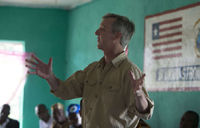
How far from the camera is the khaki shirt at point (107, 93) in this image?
6.24ft

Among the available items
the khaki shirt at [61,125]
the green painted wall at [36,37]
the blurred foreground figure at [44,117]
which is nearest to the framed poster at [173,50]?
the khaki shirt at [61,125]

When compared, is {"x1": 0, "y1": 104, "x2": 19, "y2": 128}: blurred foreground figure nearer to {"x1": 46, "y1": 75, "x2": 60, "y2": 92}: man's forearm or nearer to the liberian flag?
the liberian flag

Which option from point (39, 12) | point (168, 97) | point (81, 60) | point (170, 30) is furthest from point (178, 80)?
point (39, 12)

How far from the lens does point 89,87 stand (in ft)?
6.86

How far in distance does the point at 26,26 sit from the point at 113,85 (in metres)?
5.27

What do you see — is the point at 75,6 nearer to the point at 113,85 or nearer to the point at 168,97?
the point at 168,97

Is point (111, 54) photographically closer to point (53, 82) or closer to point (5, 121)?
point (53, 82)

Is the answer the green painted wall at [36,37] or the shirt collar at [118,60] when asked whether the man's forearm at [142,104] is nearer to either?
the shirt collar at [118,60]

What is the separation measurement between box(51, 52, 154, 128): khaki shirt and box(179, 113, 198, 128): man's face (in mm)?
1882

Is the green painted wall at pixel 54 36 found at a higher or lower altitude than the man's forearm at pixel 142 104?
higher

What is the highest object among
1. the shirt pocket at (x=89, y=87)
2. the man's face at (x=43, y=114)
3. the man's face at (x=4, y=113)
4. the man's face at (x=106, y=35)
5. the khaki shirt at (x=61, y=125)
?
the man's face at (x=106, y=35)

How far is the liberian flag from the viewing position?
4.16 m

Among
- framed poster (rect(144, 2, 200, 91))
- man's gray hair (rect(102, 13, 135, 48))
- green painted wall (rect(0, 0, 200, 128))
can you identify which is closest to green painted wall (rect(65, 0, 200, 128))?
green painted wall (rect(0, 0, 200, 128))

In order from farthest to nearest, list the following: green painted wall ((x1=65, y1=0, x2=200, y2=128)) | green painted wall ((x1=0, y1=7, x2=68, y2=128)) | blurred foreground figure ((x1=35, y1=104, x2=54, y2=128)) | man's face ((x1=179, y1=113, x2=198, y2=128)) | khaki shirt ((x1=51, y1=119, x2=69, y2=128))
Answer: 1. green painted wall ((x1=0, y1=7, x2=68, y2=128))
2. blurred foreground figure ((x1=35, y1=104, x2=54, y2=128))
3. khaki shirt ((x1=51, y1=119, x2=69, y2=128))
4. green painted wall ((x1=65, y1=0, x2=200, y2=128))
5. man's face ((x1=179, y1=113, x2=198, y2=128))
